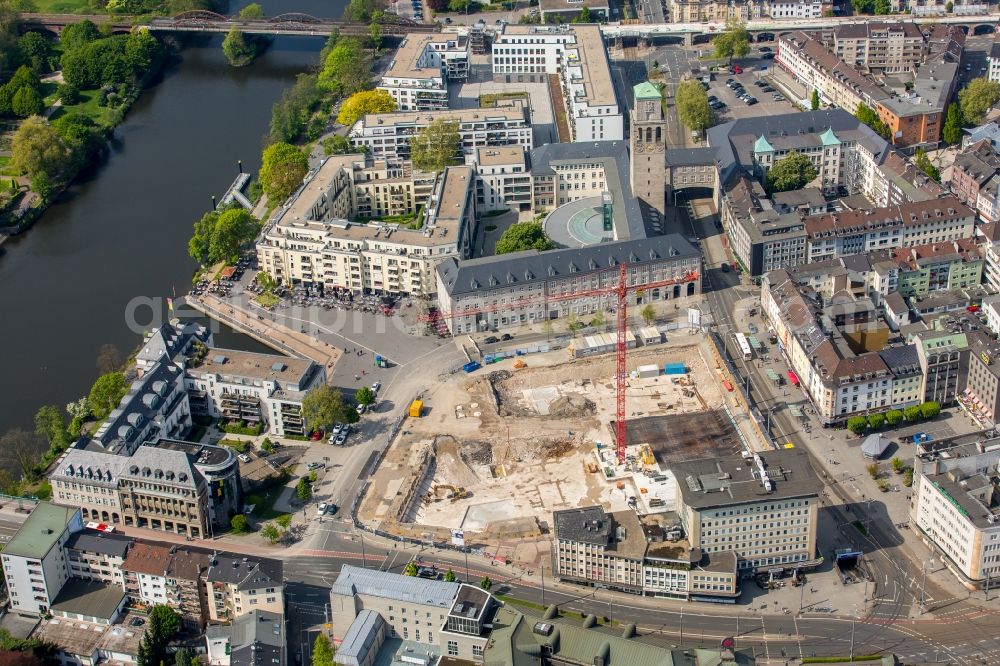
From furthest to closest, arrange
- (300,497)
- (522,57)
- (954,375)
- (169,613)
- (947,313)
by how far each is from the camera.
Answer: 1. (522,57)
2. (947,313)
3. (954,375)
4. (300,497)
5. (169,613)

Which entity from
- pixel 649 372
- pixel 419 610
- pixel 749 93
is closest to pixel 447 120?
pixel 749 93

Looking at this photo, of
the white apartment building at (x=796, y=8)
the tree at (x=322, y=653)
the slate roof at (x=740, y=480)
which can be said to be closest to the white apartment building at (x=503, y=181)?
the slate roof at (x=740, y=480)

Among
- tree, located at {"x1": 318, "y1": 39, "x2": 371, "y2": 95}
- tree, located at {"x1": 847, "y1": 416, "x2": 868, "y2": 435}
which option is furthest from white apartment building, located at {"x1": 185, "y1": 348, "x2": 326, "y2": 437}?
Result: tree, located at {"x1": 318, "y1": 39, "x2": 371, "y2": 95}

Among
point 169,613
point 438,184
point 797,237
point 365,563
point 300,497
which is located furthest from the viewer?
point 438,184

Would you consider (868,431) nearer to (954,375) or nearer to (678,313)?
(954,375)

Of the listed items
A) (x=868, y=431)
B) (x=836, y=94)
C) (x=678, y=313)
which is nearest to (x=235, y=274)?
(x=678, y=313)

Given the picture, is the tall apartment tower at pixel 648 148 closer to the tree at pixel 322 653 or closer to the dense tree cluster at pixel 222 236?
the dense tree cluster at pixel 222 236

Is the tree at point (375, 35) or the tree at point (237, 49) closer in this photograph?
the tree at point (375, 35)
